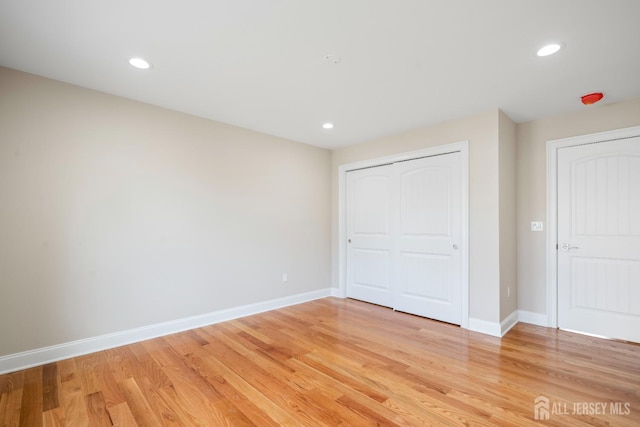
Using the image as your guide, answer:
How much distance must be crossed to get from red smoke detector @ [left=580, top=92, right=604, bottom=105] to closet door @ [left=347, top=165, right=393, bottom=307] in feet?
7.03

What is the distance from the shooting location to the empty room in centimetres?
188

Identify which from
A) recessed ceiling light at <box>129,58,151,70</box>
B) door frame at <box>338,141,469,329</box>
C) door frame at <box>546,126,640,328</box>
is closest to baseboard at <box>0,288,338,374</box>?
door frame at <box>338,141,469,329</box>

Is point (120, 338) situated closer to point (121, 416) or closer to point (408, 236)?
point (121, 416)

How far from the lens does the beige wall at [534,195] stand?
3355 millimetres

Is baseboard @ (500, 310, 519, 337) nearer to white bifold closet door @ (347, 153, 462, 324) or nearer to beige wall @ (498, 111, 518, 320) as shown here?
beige wall @ (498, 111, 518, 320)

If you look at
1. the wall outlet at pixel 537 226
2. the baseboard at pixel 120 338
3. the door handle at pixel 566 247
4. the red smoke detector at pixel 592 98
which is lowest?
the baseboard at pixel 120 338

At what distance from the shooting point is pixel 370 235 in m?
4.49

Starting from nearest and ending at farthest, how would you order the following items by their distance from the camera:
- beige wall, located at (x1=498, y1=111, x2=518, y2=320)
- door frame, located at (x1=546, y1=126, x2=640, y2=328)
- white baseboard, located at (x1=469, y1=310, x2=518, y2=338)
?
white baseboard, located at (x1=469, y1=310, x2=518, y2=338) → beige wall, located at (x1=498, y1=111, x2=518, y2=320) → door frame, located at (x1=546, y1=126, x2=640, y2=328)

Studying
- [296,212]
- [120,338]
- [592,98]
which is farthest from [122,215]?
[592,98]

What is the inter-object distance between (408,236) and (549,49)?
248 cm

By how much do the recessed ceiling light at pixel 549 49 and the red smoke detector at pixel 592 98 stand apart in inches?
43.2

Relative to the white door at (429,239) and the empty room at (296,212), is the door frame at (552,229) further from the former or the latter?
the white door at (429,239)

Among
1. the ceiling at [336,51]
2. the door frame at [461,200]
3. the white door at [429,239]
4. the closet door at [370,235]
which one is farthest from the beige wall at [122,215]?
the white door at [429,239]

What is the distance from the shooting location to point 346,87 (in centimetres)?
271
